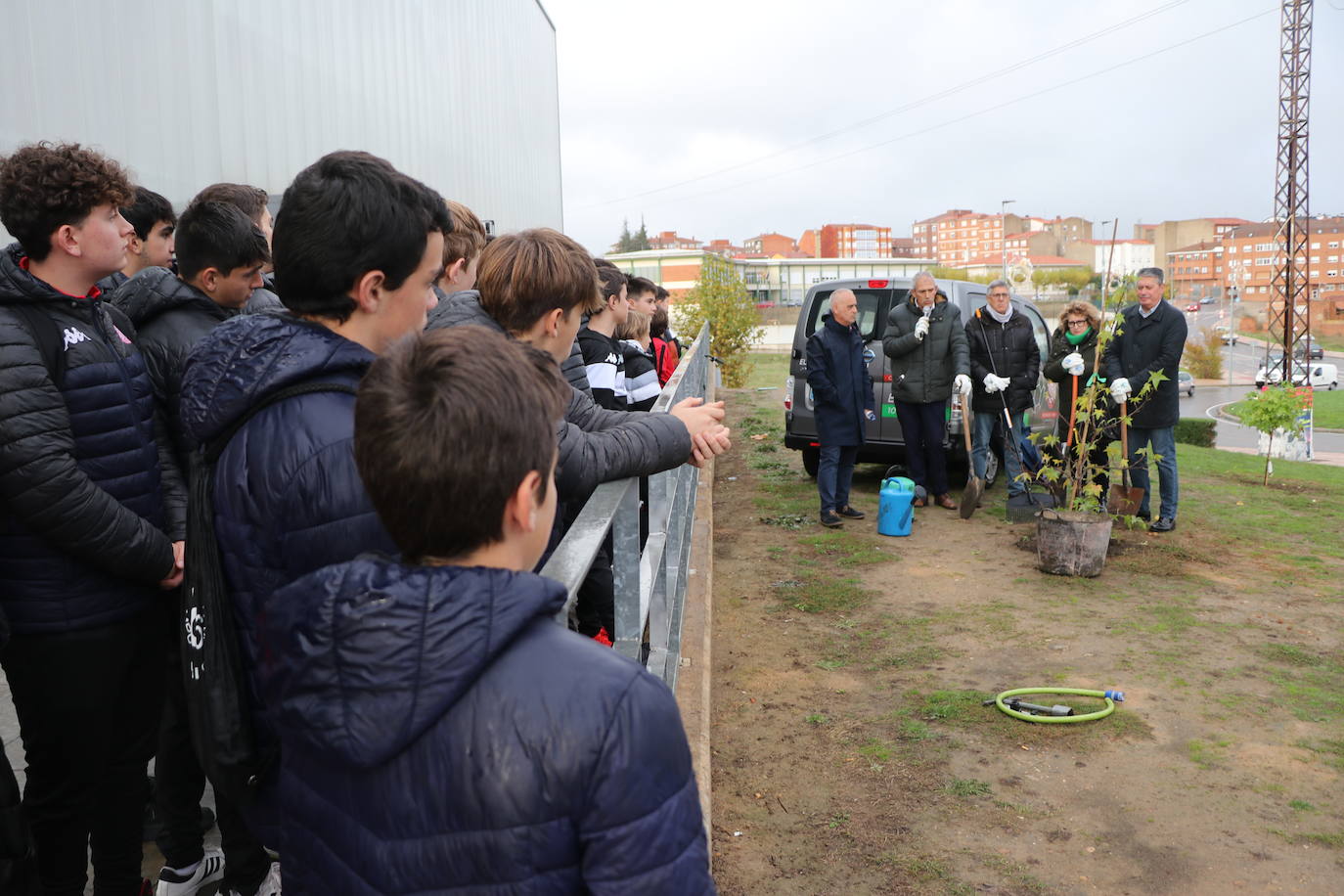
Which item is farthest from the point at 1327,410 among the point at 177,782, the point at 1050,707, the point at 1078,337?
the point at 177,782

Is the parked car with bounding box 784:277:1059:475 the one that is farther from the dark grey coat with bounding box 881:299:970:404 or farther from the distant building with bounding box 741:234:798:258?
the distant building with bounding box 741:234:798:258

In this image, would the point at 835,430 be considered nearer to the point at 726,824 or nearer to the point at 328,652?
the point at 726,824

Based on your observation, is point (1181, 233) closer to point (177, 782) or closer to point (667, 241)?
point (667, 241)

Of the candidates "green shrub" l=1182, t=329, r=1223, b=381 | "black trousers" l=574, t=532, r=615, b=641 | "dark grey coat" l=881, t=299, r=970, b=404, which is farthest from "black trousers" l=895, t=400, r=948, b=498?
"green shrub" l=1182, t=329, r=1223, b=381

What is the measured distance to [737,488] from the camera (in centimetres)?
953

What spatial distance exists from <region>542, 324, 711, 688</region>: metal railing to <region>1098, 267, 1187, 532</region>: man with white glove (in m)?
4.89

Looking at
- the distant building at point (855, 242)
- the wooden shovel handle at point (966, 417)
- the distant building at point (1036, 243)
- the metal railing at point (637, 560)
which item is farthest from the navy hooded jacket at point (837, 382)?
the distant building at point (1036, 243)

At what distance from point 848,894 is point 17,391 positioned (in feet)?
8.59

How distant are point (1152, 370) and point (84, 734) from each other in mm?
7304

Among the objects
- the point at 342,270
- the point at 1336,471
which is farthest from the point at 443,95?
the point at 1336,471

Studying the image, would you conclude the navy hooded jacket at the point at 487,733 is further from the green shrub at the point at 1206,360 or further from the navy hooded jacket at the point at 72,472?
the green shrub at the point at 1206,360

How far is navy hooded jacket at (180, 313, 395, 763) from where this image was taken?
1.39 meters

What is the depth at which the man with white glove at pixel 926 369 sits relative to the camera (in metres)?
8.09

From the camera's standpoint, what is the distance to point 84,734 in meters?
2.19
